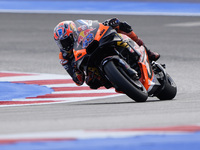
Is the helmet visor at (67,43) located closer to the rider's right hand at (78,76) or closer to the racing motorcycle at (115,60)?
the racing motorcycle at (115,60)

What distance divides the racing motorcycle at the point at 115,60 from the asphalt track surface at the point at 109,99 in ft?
0.73

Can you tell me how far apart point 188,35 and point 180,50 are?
320cm

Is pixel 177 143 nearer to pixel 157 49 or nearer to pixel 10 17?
pixel 157 49

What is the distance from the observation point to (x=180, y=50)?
15242 millimetres

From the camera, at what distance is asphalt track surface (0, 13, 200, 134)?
5629 mm

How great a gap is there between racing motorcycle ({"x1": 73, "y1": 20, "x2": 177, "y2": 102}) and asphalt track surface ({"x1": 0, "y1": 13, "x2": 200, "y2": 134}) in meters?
0.22

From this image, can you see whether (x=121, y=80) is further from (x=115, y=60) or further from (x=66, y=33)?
(x=66, y=33)

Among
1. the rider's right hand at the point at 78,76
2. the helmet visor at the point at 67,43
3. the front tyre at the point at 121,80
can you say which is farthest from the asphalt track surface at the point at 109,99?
the helmet visor at the point at 67,43

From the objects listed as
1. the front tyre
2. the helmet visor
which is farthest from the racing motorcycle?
the helmet visor

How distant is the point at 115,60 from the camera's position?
725 centimetres

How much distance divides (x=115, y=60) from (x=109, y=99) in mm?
1645

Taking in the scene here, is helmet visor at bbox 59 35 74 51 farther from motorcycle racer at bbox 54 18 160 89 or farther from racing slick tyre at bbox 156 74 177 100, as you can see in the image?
racing slick tyre at bbox 156 74 177 100
